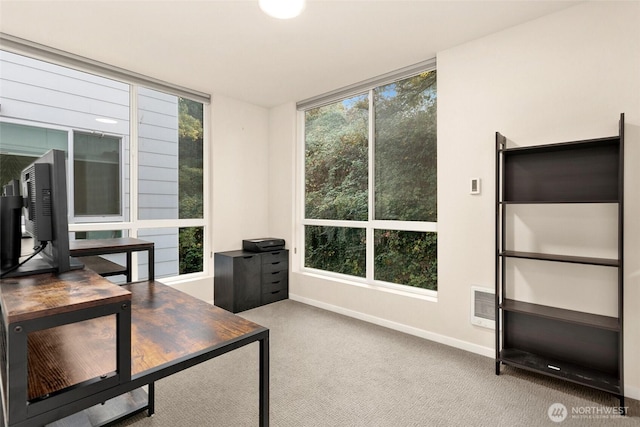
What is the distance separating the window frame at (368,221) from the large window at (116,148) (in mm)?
1271

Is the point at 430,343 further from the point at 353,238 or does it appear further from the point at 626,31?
the point at 626,31

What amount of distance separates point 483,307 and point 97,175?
3.96m

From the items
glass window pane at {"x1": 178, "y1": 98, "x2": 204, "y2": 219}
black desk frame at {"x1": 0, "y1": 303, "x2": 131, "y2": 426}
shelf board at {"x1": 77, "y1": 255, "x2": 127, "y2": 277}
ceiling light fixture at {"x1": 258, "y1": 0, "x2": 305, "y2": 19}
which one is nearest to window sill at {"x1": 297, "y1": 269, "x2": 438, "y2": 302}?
glass window pane at {"x1": 178, "y1": 98, "x2": 204, "y2": 219}

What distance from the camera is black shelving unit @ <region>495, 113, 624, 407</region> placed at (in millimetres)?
2092

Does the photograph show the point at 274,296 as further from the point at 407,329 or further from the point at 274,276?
the point at 407,329

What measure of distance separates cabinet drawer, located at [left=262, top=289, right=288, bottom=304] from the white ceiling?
2633 mm

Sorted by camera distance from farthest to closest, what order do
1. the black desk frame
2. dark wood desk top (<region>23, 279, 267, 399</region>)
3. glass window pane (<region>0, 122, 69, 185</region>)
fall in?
glass window pane (<region>0, 122, 69, 185</region>) → dark wood desk top (<region>23, 279, 267, 399</region>) → the black desk frame

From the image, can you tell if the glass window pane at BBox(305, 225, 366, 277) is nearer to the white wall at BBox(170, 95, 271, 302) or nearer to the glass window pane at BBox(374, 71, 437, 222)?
the glass window pane at BBox(374, 71, 437, 222)

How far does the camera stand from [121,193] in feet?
11.7

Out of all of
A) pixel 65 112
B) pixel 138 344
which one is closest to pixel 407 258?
pixel 138 344

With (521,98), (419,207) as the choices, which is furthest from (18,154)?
(521,98)

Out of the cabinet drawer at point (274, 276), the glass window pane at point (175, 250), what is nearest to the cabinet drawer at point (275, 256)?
the cabinet drawer at point (274, 276)

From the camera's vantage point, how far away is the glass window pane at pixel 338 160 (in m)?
3.85

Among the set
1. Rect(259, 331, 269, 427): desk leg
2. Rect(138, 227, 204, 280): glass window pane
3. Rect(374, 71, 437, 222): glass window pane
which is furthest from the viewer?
Rect(138, 227, 204, 280): glass window pane
